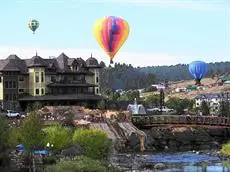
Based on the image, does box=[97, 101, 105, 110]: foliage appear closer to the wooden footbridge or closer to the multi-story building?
the multi-story building

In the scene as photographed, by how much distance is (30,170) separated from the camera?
54.2 metres

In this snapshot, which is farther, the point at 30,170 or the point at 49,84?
the point at 49,84

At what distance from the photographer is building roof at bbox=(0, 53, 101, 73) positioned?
393 feet

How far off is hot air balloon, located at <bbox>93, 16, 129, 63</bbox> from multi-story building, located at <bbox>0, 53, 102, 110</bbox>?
8850mm

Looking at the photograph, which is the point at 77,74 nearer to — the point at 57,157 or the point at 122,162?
the point at 122,162

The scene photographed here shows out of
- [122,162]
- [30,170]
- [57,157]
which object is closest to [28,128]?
[30,170]

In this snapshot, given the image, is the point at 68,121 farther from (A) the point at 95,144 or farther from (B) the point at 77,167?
(B) the point at 77,167

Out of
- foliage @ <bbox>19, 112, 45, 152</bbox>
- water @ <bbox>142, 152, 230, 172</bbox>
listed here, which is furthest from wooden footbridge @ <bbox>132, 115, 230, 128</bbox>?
foliage @ <bbox>19, 112, 45, 152</bbox>

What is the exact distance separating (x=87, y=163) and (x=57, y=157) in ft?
33.5

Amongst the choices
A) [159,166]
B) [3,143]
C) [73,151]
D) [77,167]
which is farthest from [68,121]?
[3,143]

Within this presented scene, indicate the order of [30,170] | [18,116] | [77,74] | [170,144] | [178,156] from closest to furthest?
1. [30,170]
2. [178,156]
3. [18,116]
4. [170,144]
5. [77,74]

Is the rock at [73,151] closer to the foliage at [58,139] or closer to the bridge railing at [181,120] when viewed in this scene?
the foliage at [58,139]

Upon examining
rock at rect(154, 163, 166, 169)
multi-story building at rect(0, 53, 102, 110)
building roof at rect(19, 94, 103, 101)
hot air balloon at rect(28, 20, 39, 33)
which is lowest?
rock at rect(154, 163, 166, 169)

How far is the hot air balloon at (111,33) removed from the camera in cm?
11519
